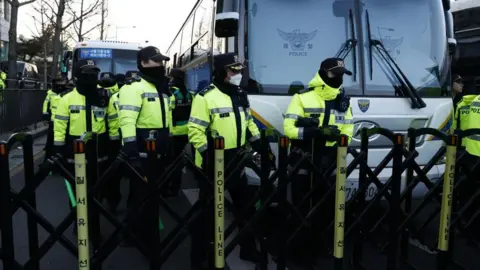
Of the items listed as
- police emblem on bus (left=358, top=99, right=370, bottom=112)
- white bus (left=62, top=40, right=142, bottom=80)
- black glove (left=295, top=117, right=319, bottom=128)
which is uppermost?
white bus (left=62, top=40, right=142, bottom=80)

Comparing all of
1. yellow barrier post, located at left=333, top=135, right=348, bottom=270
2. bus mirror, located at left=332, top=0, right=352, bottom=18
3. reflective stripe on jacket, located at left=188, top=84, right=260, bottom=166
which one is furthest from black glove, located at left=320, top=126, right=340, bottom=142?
bus mirror, located at left=332, top=0, right=352, bottom=18

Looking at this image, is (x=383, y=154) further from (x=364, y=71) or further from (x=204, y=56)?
(x=204, y=56)

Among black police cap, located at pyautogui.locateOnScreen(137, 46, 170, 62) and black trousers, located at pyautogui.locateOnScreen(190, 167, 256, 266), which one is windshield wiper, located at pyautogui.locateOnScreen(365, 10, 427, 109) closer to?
black trousers, located at pyautogui.locateOnScreen(190, 167, 256, 266)

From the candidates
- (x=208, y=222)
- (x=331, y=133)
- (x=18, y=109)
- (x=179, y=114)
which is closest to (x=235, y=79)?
(x=331, y=133)

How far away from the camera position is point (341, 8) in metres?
5.56

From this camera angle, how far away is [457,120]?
20.4 feet

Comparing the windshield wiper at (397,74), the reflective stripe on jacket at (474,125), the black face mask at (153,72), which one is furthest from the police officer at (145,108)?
the reflective stripe on jacket at (474,125)

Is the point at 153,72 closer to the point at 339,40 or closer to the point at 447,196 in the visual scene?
the point at 339,40

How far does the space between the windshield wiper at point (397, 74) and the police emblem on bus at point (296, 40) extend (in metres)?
0.73

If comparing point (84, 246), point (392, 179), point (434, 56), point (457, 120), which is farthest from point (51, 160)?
point (457, 120)

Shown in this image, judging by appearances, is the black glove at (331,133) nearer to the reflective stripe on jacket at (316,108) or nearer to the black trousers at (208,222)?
the reflective stripe on jacket at (316,108)

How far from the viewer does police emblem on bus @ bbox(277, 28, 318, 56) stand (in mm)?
5430

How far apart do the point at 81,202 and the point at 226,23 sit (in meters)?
2.73

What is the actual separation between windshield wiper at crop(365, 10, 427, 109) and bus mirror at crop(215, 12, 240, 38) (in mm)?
1585
